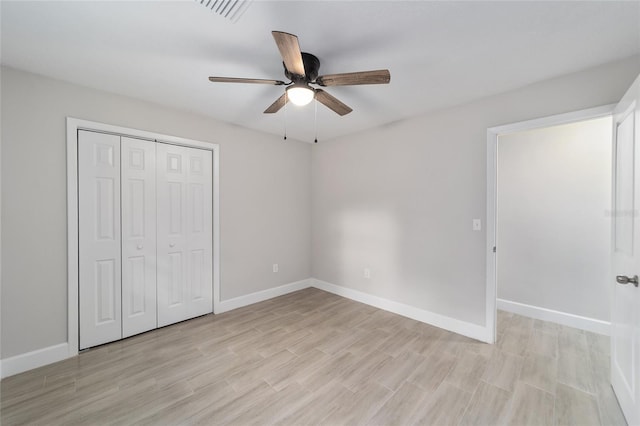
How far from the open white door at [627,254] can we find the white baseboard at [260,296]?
3419mm

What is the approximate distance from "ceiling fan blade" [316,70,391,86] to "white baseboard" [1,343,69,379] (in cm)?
318

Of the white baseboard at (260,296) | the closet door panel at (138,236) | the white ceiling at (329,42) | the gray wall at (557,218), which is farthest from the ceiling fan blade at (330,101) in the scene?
→ the white baseboard at (260,296)

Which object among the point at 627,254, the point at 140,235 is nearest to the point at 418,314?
the point at 627,254

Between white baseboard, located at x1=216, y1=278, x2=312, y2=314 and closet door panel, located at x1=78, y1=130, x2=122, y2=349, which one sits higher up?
closet door panel, located at x1=78, y1=130, x2=122, y2=349

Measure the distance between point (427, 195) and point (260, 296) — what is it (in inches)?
105

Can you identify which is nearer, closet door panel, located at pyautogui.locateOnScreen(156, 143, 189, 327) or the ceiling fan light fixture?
the ceiling fan light fixture

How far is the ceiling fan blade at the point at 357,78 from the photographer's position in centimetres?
161

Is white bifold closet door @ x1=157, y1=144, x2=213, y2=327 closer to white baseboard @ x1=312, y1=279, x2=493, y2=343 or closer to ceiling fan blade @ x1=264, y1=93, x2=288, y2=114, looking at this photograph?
ceiling fan blade @ x1=264, y1=93, x2=288, y2=114

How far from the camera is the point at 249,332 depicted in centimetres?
274

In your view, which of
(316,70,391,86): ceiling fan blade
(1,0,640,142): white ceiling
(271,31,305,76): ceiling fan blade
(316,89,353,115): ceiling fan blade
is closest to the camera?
(271,31,305,76): ceiling fan blade

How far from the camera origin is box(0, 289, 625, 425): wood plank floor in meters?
1.64

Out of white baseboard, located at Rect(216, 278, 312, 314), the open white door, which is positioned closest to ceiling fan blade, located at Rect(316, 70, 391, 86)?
the open white door

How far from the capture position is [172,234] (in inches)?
114

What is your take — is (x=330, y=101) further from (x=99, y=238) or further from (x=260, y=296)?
(x=260, y=296)
